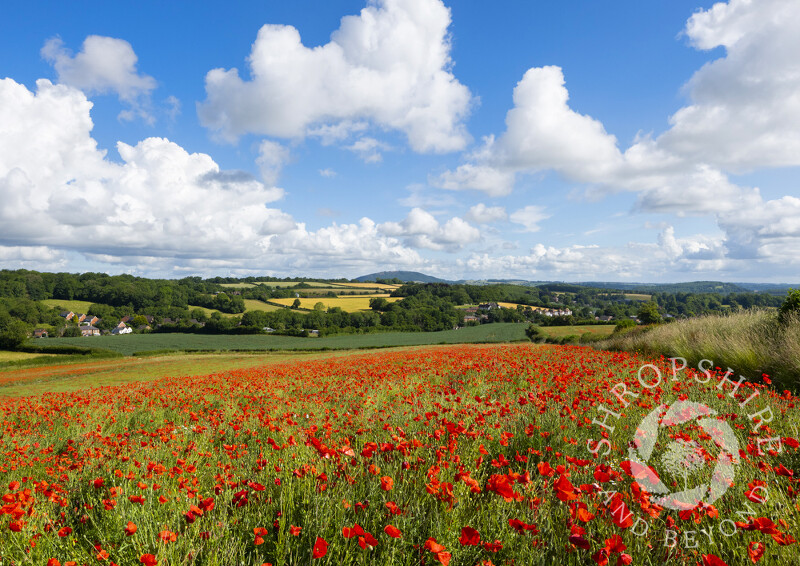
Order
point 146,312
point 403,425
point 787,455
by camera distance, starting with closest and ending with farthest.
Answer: point 787,455
point 403,425
point 146,312

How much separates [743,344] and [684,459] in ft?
31.2

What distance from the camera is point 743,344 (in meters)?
10.4

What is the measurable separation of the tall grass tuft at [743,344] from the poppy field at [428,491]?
256cm

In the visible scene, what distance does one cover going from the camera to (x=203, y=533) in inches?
101

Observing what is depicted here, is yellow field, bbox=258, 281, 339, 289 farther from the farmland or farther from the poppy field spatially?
the poppy field

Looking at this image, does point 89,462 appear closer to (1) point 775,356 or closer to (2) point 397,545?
(2) point 397,545

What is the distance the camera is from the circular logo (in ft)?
10.1

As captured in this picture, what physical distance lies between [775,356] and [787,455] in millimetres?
6413

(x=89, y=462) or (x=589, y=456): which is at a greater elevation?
(x=589, y=456)

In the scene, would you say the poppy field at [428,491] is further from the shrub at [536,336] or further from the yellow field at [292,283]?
the yellow field at [292,283]

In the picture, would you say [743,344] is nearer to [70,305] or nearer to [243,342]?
[243,342]

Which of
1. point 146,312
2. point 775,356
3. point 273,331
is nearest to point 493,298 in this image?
point 273,331

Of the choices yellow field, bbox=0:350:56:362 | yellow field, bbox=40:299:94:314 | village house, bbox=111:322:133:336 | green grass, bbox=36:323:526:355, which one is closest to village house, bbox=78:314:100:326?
yellow field, bbox=40:299:94:314

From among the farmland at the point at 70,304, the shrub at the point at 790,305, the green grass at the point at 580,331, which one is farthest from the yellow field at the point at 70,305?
the shrub at the point at 790,305
